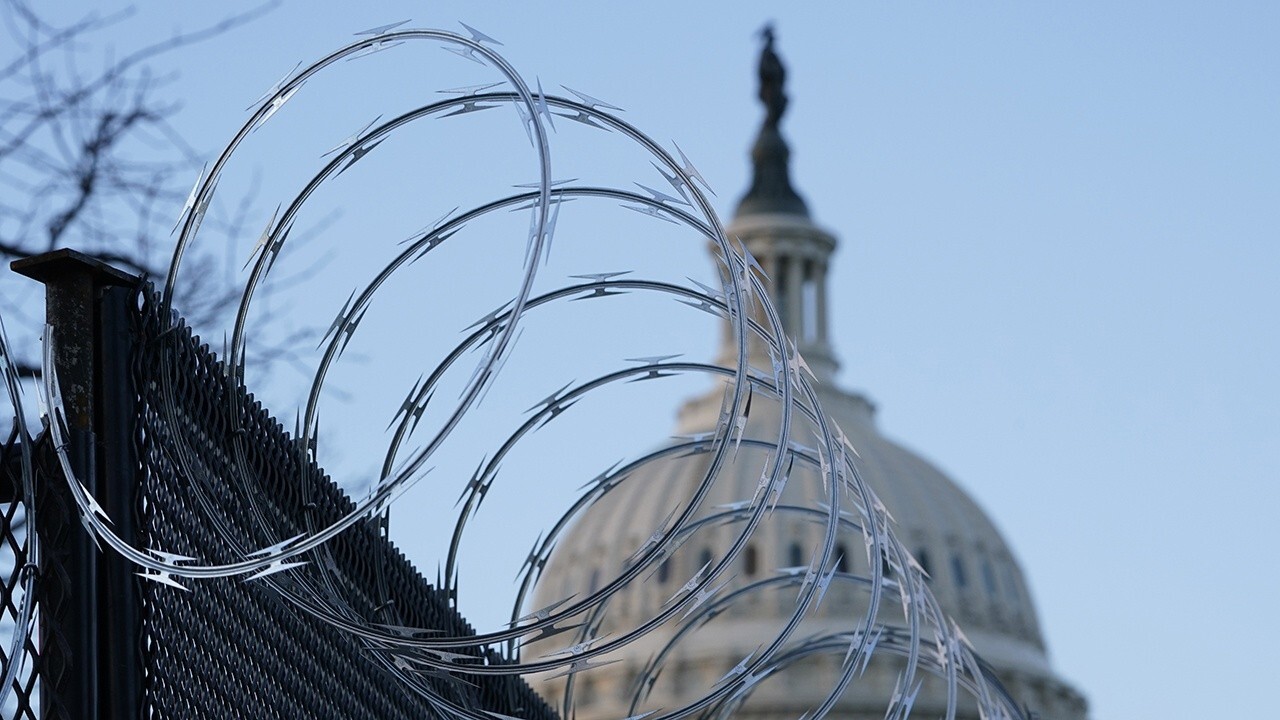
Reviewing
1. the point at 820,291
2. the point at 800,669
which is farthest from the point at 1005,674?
the point at 820,291

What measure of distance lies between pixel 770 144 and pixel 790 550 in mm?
31815

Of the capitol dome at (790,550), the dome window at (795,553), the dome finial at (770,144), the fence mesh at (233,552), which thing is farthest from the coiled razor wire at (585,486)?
the dome finial at (770,144)

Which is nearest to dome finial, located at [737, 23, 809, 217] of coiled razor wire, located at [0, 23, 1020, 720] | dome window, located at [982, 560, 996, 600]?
dome window, located at [982, 560, 996, 600]

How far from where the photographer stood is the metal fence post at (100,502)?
20.3 feet

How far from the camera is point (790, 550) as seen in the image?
109 meters

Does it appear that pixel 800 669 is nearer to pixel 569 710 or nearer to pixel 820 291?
pixel 820 291

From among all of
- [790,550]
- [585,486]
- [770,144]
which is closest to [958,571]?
[790,550]

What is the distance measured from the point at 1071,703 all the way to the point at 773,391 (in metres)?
107

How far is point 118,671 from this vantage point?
6285 mm

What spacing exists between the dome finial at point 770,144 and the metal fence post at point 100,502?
408 ft

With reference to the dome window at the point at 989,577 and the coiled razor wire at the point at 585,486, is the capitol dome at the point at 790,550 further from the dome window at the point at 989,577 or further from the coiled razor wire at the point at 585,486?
the coiled razor wire at the point at 585,486

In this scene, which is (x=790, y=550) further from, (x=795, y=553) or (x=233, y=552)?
(x=233, y=552)

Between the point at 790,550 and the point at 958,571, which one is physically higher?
the point at 790,550

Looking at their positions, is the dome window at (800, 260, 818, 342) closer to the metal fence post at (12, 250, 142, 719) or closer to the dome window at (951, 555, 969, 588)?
the dome window at (951, 555, 969, 588)
